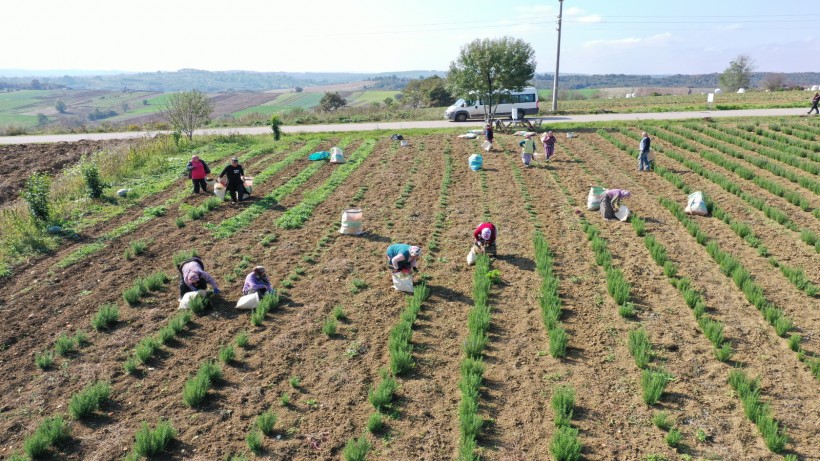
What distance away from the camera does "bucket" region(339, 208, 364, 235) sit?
12.5m

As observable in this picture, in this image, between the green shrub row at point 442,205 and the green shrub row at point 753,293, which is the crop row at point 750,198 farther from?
the green shrub row at point 442,205

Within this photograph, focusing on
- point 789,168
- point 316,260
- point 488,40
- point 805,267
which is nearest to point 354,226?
point 316,260

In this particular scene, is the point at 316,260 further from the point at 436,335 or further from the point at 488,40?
the point at 488,40

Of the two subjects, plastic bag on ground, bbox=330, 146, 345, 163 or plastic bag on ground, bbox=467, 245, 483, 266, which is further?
plastic bag on ground, bbox=330, 146, 345, 163

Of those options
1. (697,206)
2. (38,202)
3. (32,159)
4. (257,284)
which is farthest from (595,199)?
(32,159)

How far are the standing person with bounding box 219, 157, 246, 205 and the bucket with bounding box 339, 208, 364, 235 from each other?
176 inches

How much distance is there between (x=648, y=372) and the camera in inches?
264

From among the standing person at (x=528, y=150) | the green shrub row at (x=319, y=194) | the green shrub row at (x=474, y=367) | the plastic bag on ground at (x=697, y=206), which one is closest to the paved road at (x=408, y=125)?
the green shrub row at (x=319, y=194)

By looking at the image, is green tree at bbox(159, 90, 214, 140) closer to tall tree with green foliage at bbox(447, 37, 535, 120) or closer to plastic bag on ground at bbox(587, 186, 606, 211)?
tall tree with green foliage at bbox(447, 37, 535, 120)

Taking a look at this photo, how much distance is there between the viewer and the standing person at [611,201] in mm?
13070

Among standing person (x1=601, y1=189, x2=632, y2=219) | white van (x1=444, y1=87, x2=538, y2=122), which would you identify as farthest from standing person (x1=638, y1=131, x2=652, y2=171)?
white van (x1=444, y1=87, x2=538, y2=122)

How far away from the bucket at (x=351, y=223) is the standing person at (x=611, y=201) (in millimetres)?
6298

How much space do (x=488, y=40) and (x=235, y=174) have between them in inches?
640

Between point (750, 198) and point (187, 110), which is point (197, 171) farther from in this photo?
point (750, 198)
